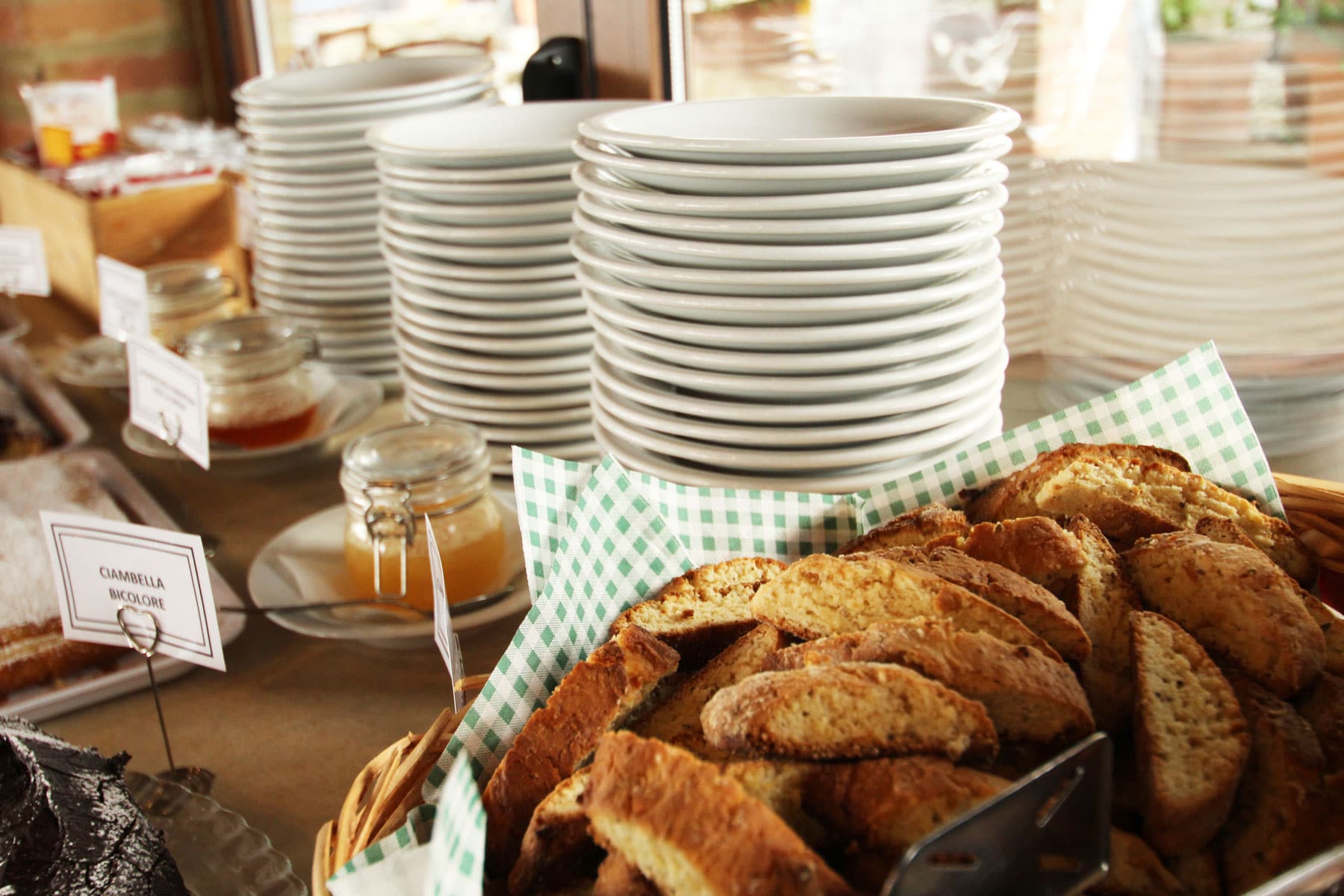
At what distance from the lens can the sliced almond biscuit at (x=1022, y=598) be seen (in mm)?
647

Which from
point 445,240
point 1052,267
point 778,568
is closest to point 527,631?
point 778,568

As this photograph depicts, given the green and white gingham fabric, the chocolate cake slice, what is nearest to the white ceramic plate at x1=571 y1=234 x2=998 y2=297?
the green and white gingham fabric

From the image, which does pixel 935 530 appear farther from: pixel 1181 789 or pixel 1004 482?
pixel 1181 789

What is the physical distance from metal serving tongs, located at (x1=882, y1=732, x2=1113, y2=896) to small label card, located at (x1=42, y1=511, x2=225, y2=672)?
56 cm

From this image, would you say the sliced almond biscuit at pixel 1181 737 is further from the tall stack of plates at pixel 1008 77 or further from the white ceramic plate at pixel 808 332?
the tall stack of plates at pixel 1008 77

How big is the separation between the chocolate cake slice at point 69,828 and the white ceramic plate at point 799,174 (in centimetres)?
57

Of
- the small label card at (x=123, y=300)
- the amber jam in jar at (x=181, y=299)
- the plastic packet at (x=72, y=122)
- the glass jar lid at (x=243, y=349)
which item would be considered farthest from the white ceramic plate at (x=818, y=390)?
the plastic packet at (x=72, y=122)

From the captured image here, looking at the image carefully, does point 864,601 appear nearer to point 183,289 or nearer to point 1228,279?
point 1228,279

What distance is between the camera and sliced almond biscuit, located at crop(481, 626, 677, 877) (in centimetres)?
63

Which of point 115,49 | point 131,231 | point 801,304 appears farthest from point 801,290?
point 115,49

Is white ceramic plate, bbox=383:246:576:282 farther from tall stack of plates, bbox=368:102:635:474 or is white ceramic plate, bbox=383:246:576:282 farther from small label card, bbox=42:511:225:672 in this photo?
small label card, bbox=42:511:225:672

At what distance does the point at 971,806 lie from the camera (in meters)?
0.51

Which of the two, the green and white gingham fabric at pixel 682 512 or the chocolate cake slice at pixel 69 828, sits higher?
the green and white gingham fabric at pixel 682 512

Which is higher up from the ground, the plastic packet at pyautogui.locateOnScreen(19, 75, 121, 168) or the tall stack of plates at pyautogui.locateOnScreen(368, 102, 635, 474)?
the plastic packet at pyautogui.locateOnScreen(19, 75, 121, 168)
